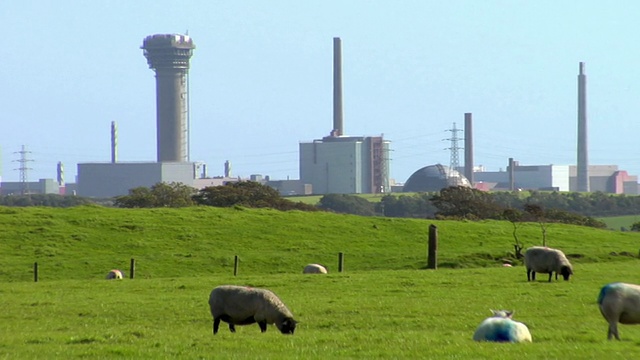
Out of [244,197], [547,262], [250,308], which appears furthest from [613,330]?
[244,197]

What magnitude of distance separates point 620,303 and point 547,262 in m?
21.1

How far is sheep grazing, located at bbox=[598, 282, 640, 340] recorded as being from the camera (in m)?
20.4

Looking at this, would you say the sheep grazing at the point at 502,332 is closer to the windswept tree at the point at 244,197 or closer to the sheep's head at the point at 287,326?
the sheep's head at the point at 287,326

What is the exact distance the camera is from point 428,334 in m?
23.1

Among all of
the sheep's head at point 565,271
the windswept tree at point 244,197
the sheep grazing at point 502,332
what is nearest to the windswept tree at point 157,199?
the windswept tree at point 244,197

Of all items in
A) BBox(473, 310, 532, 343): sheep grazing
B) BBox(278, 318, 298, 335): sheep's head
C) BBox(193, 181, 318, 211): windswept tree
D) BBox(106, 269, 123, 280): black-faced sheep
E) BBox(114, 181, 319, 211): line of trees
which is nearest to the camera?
BBox(473, 310, 532, 343): sheep grazing

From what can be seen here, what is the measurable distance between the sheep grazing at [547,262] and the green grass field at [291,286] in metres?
→ 1.07

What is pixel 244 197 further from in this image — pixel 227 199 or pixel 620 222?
pixel 620 222

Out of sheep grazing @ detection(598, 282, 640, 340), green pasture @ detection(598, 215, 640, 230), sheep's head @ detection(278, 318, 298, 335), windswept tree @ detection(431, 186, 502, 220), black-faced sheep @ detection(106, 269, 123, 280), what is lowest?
green pasture @ detection(598, 215, 640, 230)

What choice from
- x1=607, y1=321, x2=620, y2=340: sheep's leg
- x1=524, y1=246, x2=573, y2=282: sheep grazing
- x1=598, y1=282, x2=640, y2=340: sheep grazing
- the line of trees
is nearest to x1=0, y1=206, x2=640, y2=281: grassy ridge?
x1=524, y1=246, x2=573, y2=282: sheep grazing

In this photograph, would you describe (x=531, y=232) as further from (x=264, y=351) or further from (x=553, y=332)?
(x=264, y=351)

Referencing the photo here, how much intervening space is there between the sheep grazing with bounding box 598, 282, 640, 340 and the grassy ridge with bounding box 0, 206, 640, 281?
36.2 m

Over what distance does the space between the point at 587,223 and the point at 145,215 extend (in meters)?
59.2

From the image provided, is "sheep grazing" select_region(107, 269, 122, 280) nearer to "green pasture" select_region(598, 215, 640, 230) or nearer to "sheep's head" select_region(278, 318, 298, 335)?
"sheep's head" select_region(278, 318, 298, 335)
